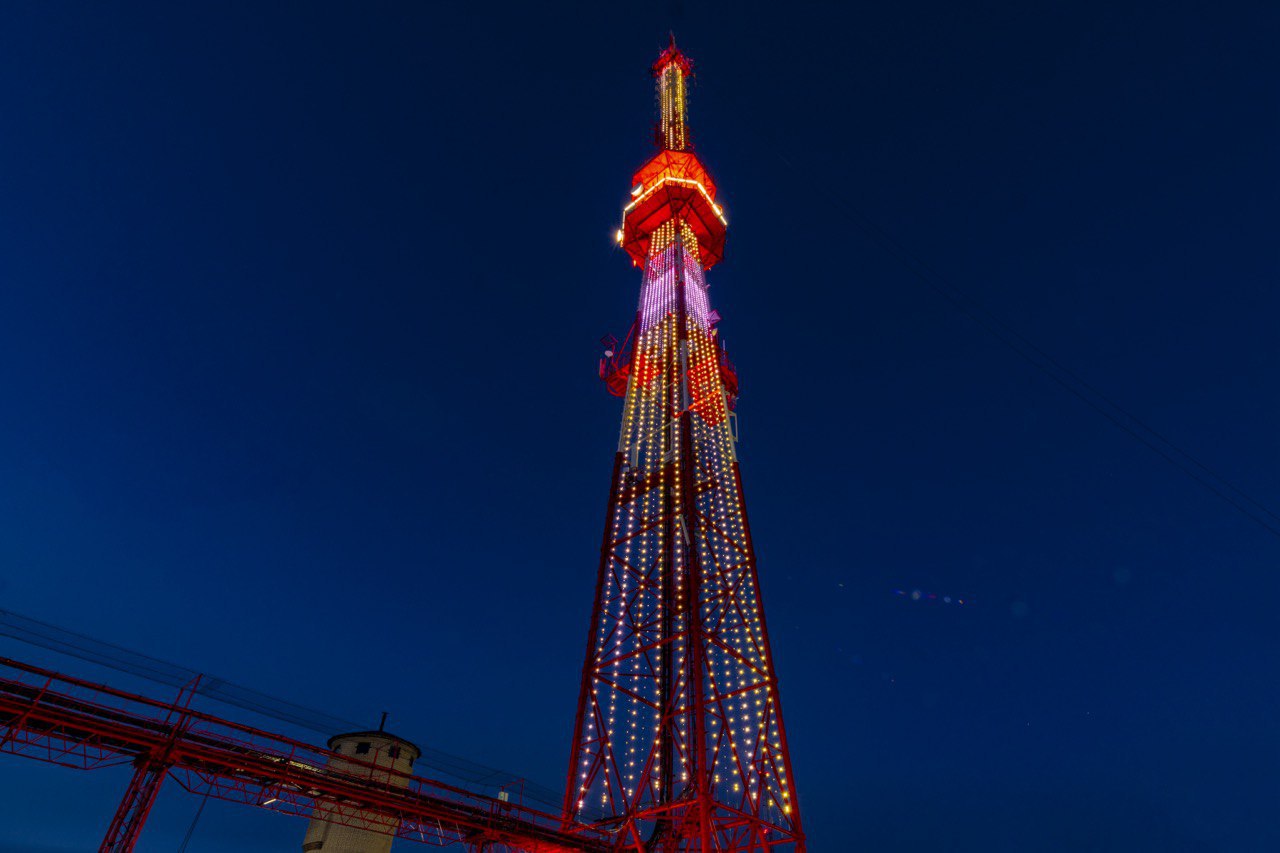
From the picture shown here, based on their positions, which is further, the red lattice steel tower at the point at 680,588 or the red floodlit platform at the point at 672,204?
the red floodlit platform at the point at 672,204

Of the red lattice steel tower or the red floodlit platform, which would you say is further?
the red floodlit platform

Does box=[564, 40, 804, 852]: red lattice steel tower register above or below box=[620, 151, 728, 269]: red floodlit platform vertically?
below

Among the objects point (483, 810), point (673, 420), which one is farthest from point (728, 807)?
point (673, 420)

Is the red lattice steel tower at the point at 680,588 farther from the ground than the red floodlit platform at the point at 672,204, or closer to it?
closer to it

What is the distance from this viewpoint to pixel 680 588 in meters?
24.5

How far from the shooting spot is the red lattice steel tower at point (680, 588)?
20.4 meters

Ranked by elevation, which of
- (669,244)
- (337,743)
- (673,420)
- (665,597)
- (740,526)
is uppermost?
(669,244)

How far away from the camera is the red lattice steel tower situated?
20.4 m

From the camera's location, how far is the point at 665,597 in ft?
81.5

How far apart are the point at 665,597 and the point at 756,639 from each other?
3445 mm

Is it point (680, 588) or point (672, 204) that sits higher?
point (672, 204)

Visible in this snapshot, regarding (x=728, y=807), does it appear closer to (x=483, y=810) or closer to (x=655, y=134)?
(x=483, y=810)

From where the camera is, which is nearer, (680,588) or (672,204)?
(680,588)

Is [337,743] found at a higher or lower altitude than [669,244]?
lower
